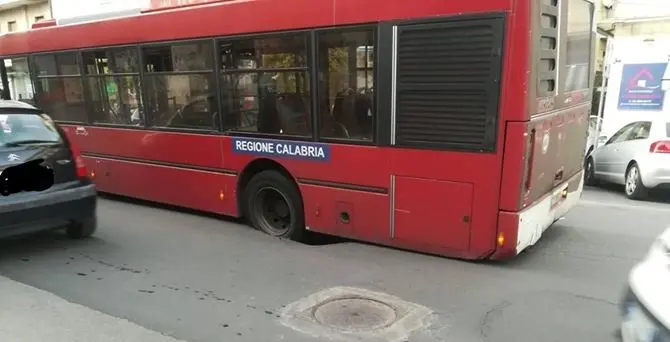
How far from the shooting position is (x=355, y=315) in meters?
4.12

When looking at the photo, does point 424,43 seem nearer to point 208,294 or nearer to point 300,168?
point 300,168

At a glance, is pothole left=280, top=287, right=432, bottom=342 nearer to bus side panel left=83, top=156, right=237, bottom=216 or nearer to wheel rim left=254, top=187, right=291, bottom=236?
wheel rim left=254, top=187, right=291, bottom=236

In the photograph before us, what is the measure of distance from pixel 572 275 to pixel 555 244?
3.29 feet

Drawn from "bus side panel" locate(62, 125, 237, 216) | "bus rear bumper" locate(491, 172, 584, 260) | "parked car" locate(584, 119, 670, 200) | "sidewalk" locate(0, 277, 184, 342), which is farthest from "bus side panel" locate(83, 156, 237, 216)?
"parked car" locate(584, 119, 670, 200)

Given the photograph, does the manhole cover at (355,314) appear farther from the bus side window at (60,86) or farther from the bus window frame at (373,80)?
the bus side window at (60,86)

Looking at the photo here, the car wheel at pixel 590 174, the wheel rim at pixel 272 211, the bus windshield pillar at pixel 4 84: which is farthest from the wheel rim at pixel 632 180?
the bus windshield pillar at pixel 4 84

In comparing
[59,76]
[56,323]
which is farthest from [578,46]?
[59,76]

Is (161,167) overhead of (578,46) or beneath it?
beneath

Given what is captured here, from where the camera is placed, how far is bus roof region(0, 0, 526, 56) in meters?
4.90

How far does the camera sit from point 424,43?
489 centimetres

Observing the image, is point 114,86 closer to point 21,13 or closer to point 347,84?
point 347,84

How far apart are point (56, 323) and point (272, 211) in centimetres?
302

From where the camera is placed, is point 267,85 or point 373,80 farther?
point 267,85

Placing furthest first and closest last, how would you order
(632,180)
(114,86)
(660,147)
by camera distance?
1. (632,180)
2. (660,147)
3. (114,86)
